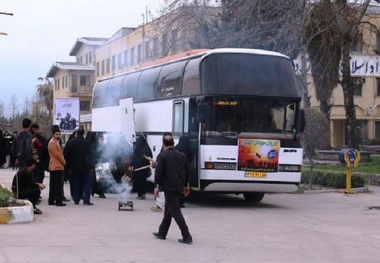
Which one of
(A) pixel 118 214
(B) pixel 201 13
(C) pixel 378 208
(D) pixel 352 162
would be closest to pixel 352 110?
(B) pixel 201 13

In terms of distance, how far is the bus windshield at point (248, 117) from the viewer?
18094 millimetres

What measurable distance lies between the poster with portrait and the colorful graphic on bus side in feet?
46.9

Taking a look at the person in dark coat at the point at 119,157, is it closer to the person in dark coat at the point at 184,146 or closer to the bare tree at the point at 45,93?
the person in dark coat at the point at 184,146

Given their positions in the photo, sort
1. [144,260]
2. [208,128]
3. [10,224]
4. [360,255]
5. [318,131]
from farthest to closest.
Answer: [318,131], [208,128], [10,224], [360,255], [144,260]

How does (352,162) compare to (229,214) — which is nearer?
(229,214)

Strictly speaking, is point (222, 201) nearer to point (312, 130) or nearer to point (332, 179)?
point (332, 179)

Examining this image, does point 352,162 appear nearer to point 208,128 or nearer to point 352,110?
point 208,128

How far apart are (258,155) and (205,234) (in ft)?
16.3

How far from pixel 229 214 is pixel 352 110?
55.9ft

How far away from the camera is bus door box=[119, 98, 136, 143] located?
2227 cm

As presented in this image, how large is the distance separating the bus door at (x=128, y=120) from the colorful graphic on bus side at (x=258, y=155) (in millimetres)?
4580

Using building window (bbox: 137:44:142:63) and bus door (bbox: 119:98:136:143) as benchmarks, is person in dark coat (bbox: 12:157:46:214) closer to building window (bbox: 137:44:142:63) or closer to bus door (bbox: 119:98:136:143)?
bus door (bbox: 119:98:136:143)

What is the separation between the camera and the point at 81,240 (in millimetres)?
Answer: 12453

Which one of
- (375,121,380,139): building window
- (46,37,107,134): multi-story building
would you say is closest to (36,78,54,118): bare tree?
(46,37,107,134): multi-story building
